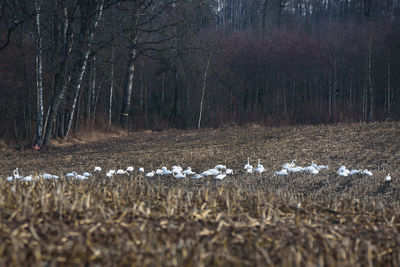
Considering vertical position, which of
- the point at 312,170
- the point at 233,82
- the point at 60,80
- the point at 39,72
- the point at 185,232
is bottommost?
the point at 312,170

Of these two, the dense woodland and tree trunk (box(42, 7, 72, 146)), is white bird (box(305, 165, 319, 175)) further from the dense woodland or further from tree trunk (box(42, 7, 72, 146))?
the dense woodland

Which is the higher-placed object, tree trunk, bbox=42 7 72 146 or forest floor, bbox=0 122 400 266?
tree trunk, bbox=42 7 72 146

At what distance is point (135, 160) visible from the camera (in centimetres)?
1200

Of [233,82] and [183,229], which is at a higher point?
[233,82]

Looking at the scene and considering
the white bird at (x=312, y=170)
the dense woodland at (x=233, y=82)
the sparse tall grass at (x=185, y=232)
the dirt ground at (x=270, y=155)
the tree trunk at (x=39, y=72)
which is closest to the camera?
the sparse tall grass at (x=185, y=232)

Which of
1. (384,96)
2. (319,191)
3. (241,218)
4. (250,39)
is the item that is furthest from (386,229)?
(250,39)

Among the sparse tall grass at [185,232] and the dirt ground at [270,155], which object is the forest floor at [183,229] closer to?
the sparse tall grass at [185,232]

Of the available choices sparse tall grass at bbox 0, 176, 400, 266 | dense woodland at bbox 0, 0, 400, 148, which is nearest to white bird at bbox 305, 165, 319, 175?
sparse tall grass at bbox 0, 176, 400, 266

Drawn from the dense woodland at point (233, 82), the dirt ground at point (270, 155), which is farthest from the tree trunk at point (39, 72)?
the dense woodland at point (233, 82)

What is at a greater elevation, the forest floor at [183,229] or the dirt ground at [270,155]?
the forest floor at [183,229]

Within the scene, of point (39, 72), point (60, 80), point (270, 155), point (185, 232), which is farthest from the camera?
point (60, 80)

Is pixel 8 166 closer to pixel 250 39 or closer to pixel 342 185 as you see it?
pixel 342 185

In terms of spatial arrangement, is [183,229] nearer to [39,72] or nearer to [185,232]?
[185,232]

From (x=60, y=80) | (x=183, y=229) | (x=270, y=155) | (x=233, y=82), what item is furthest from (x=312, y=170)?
(x=233, y=82)
